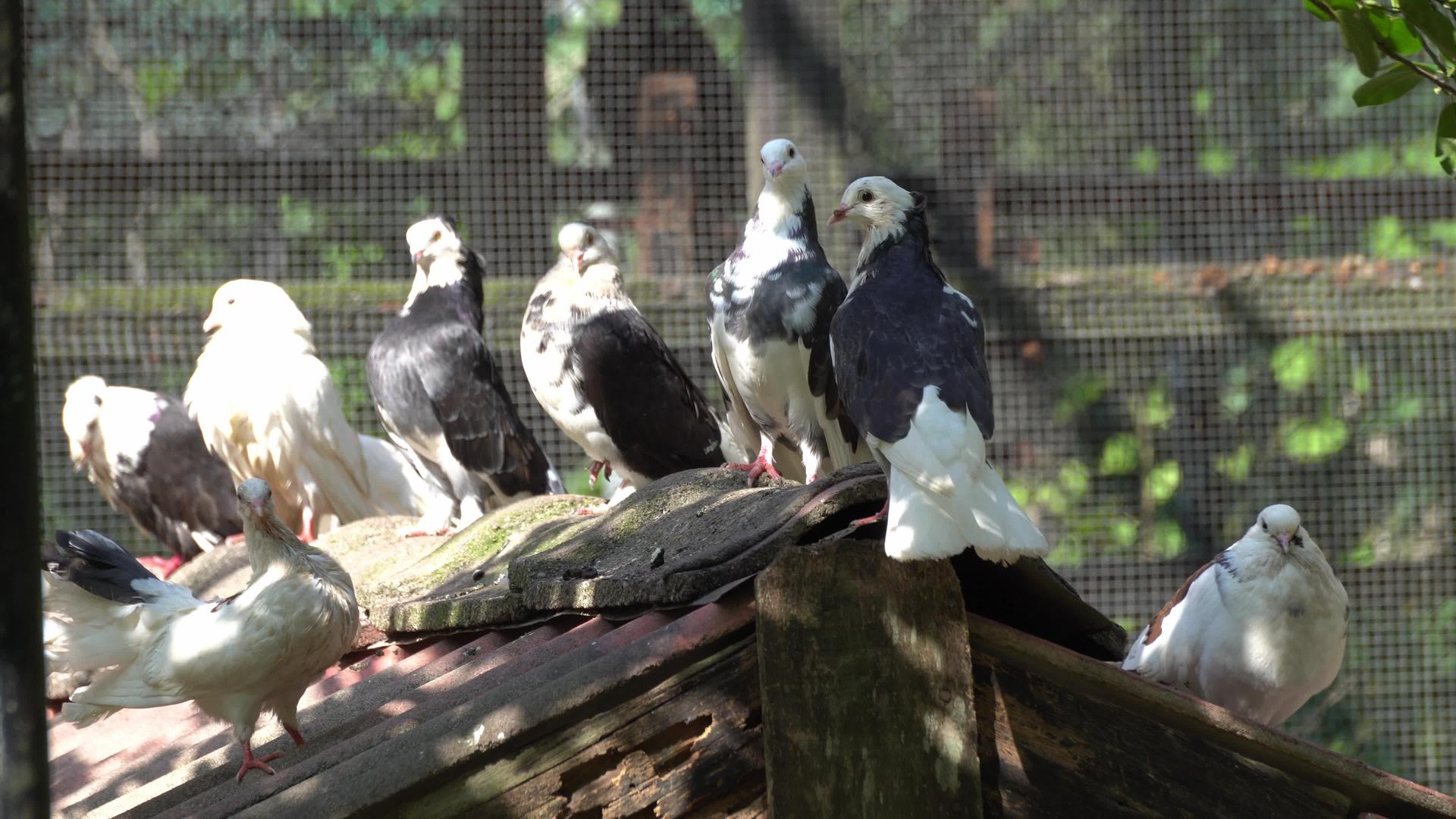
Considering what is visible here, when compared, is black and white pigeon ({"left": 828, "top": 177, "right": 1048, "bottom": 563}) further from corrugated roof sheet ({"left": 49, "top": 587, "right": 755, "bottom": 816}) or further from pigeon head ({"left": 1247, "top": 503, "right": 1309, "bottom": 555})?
pigeon head ({"left": 1247, "top": 503, "right": 1309, "bottom": 555})

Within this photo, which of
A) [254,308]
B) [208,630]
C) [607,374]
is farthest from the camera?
[254,308]

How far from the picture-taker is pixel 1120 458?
5277 millimetres

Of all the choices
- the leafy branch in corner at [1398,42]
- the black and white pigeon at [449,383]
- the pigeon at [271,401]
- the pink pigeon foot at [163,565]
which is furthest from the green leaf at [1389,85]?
the pink pigeon foot at [163,565]

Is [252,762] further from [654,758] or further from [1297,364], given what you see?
[1297,364]

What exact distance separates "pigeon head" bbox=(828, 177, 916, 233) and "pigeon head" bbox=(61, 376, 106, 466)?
3566mm

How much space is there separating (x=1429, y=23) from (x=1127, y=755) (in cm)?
96

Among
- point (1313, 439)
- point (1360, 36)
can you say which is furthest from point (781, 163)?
point (1313, 439)

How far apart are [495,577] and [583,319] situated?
127 centimetres

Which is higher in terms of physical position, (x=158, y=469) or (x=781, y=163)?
(x=781, y=163)

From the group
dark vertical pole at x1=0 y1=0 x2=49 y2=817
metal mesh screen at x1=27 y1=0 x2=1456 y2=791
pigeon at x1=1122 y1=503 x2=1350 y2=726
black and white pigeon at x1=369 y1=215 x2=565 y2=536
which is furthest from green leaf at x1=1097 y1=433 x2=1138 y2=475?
dark vertical pole at x1=0 y1=0 x2=49 y2=817

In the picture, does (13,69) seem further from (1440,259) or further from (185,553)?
(185,553)

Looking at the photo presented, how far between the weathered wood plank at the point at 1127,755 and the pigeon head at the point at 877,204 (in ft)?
3.27

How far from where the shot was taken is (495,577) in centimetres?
300

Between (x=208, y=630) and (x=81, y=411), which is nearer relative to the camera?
(x=208, y=630)
